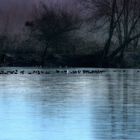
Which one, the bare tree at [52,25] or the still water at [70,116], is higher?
the bare tree at [52,25]

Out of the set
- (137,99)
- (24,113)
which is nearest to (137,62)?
(137,99)

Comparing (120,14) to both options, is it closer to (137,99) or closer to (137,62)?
(137,62)

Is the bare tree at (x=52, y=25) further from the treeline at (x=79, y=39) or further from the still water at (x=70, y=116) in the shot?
the still water at (x=70, y=116)

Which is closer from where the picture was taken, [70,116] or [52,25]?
[70,116]

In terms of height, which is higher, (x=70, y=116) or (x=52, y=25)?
(x=52, y=25)

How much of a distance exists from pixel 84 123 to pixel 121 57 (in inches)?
1663

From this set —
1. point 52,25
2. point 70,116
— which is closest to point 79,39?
point 52,25

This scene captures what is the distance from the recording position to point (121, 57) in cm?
5306

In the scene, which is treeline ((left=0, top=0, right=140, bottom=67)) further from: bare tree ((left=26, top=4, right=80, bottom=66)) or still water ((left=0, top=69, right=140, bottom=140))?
still water ((left=0, top=69, right=140, bottom=140))

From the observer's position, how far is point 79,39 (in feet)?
202

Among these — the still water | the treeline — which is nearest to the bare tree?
the treeline

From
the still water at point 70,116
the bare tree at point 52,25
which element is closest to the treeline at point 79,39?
the bare tree at point 52,25

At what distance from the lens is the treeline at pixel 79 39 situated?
55000mm

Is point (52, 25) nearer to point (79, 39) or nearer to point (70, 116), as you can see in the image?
point (79, 39)
